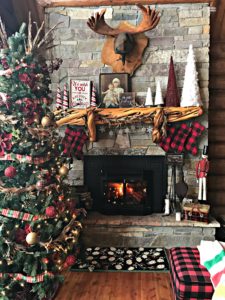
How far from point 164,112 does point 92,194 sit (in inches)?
52.4

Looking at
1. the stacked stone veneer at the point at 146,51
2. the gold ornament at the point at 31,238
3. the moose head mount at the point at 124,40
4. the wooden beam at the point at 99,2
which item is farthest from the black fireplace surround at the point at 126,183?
the wooden beam at the point at 99,2

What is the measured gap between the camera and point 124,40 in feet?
9.65

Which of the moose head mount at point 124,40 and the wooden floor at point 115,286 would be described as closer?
the wooden floor at point 115,286

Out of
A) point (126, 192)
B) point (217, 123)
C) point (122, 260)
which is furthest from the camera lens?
point (217, 123)

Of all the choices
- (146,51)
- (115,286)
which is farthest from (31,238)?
(146,51)

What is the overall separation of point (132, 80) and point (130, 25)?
643 mm

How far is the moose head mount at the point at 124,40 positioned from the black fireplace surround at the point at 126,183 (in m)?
1.11

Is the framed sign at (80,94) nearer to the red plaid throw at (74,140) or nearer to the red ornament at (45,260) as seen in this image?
the red plaid throw at (74,140)

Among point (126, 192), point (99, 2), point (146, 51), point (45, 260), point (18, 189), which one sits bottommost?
point (45, 260)

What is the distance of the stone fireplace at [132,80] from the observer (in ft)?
10.2

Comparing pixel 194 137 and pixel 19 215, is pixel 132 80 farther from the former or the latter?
pixel 19 215

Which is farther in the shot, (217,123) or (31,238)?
(217,123)

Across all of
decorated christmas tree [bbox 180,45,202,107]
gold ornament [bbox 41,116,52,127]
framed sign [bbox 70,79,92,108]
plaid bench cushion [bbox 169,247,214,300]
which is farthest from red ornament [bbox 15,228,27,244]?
decorated christmas tree [bbox 180,45,202,107]

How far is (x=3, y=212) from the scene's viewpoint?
6.12 ft
